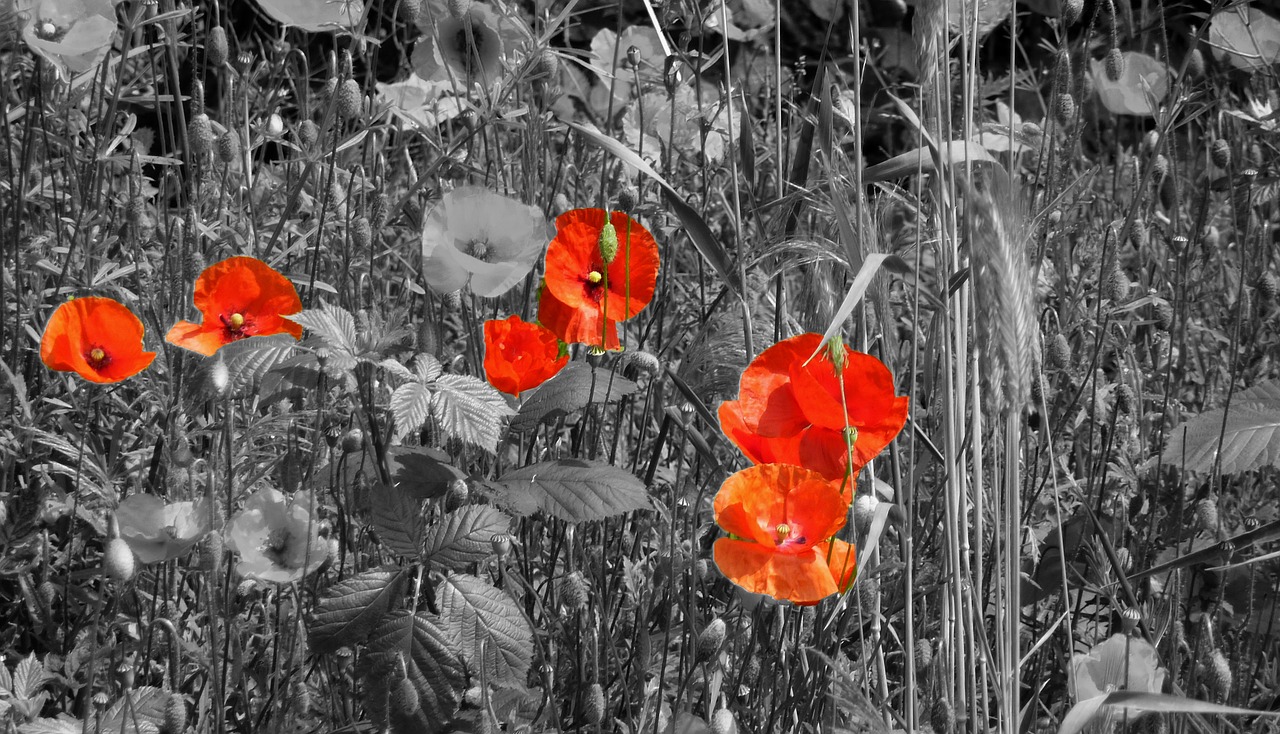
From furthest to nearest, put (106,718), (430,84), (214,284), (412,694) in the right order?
(430,84)
(214,284)
(106,718)
(412,694)

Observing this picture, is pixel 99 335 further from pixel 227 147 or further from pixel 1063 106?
pixel 1063 106

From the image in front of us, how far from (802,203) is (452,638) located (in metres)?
0.71

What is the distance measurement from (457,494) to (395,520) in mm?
72

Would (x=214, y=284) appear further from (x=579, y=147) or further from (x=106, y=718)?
(x=579, y=147)

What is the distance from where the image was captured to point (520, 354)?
1475 millimetres

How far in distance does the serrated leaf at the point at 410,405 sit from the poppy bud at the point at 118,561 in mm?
286

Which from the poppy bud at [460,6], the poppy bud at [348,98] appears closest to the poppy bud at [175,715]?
the poppy bud at [348,98]

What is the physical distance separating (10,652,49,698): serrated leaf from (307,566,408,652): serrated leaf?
0.29 meters

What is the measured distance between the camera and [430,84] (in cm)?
261

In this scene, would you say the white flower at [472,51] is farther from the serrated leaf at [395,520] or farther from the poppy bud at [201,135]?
the serrated leaf at [395,520]

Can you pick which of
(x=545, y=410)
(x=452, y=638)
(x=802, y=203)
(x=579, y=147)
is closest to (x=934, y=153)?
(x=802, y=203)

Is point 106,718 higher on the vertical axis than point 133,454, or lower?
lower

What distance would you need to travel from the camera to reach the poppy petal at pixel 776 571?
3.72 ft

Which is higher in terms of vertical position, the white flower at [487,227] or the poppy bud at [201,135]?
the poppy bud at [201,135]
